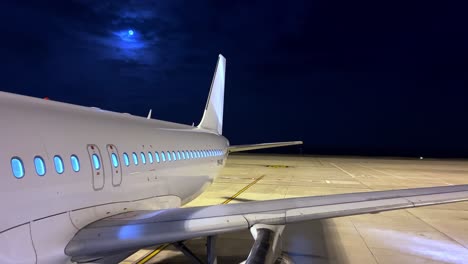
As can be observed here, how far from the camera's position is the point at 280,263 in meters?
6.31

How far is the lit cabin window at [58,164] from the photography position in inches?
203

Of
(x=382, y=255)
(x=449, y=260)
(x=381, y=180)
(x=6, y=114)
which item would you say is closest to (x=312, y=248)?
(x=382, y=255)

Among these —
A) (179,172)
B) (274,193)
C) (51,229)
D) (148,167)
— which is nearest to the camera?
(51,229)

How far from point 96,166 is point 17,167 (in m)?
1.63

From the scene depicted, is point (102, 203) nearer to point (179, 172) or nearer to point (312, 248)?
point (179, 172)

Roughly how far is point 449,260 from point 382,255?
1.48 m

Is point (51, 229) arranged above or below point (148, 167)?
below

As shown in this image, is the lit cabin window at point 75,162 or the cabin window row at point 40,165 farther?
the lit cabin window at point 75,162

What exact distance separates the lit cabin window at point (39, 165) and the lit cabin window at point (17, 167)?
0.81 feet

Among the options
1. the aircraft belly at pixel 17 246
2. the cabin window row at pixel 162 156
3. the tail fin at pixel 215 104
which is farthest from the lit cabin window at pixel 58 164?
the tail fin at pixel 215 104

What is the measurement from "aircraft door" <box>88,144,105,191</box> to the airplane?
16 millimetres

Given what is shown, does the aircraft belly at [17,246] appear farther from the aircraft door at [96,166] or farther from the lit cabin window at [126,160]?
the lit cabin window at [126,160]

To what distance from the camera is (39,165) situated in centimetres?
487

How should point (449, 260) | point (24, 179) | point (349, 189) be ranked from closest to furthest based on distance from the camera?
point (24, 179)
point (449, 260)
point (349, 189)
